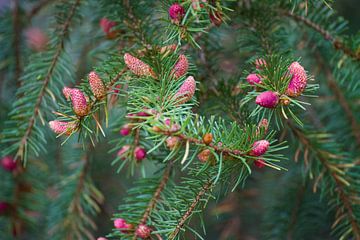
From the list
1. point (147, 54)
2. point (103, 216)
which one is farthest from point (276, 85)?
point (103, 216)

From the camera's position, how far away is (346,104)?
0.81 meters

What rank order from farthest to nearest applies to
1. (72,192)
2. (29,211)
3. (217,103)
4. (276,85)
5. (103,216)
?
(103,216) < (29,211) < (72,192) < (217,103) < (276,85)

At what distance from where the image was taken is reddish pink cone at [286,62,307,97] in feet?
1.49

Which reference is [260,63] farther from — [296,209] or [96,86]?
[296,209]

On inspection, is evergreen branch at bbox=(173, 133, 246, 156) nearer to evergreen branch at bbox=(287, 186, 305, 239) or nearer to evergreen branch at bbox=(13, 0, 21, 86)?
evergreen branch at bbox=(287, 186, 305, 239)

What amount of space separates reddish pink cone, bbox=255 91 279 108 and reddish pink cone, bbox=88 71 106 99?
159mm

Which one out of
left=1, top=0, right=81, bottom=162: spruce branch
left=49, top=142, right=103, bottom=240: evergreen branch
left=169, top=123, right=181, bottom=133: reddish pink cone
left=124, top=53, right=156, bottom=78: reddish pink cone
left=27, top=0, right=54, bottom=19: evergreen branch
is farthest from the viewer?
left=27, top=0, right=54, bottom=19: evergreen branch

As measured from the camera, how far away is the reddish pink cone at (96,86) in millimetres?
481

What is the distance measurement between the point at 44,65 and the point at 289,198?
0.47 metres

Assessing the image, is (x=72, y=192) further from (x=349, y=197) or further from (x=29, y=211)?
(x=349, y=197)

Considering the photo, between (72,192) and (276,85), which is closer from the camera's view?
(276,85)

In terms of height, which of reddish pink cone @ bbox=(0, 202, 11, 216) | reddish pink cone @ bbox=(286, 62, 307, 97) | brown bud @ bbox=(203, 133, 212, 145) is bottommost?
reddish pink cone @ bbox=(0, 202, 11, 216)

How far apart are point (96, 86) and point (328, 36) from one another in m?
0.37

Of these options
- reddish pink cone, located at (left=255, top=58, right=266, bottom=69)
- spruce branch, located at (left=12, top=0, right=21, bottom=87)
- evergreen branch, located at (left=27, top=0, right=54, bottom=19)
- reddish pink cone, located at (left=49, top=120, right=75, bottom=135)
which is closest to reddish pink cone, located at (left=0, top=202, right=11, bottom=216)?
spruce branch, located at (left=12, top=0, right=21, bottom=87)
